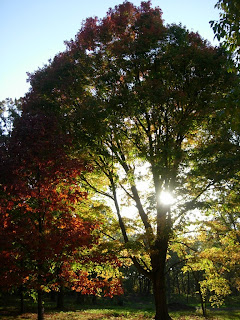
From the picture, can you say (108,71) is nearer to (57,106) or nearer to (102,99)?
(102,99)

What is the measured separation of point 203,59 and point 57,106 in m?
5.93

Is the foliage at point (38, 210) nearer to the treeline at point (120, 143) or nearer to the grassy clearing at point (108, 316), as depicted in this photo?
the treeline at point (120, 143)

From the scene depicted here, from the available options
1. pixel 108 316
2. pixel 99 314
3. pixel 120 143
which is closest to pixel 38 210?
pixel 120 143

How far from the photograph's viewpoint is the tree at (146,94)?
9562 millimetres

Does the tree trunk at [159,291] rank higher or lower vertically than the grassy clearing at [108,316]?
higher

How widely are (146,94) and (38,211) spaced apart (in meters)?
5.56

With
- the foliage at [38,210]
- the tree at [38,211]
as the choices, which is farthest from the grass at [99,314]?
the foliage at [38,210]

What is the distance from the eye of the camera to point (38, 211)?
779 cm

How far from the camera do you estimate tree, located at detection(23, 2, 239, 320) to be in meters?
9.56

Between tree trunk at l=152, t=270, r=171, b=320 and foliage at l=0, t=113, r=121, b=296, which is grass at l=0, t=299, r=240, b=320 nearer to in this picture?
tree trunk at l=152, t=270, r=171, b=320

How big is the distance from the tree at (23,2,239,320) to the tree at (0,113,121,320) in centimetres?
198

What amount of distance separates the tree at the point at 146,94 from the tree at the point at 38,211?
198cm

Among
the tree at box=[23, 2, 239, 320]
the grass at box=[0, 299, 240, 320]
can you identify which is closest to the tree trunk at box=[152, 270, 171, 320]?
the tree at box=[23, 2, 239, 320]

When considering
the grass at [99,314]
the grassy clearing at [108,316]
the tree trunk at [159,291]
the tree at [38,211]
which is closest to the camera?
the tree at [38,211]
